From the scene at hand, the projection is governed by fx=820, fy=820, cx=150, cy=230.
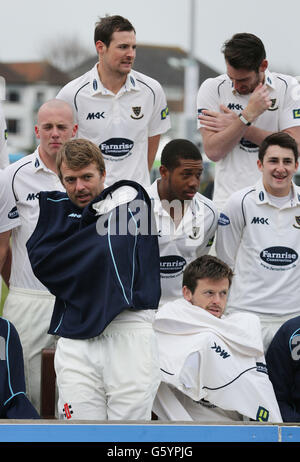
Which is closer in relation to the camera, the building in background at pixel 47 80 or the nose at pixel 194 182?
the nose at pixel 194 182

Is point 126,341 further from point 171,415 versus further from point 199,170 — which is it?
point 199,170

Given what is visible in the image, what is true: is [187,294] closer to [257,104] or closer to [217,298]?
[217,298]

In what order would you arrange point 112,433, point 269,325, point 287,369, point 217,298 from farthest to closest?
point 269,325 < point 287,369 < point 217,298 < point 112,433

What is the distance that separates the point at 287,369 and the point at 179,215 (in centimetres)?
100

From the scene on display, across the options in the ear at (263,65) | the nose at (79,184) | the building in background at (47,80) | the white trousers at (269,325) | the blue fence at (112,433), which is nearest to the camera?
the blue fence at (112,433)

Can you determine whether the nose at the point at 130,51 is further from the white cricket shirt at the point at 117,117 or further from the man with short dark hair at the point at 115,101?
the white cricket shirt at the point at 117,117

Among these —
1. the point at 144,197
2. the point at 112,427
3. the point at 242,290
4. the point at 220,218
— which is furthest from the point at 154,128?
the point at 112,427

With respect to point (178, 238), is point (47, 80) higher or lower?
higher

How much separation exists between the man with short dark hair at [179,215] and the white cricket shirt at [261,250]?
11 centimetres

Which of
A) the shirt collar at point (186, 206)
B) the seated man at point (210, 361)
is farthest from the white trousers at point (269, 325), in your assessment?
the shirt collar at point (186, 206)

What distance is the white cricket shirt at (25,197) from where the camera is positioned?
13.7ft

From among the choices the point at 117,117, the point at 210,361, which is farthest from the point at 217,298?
the point at 117,117

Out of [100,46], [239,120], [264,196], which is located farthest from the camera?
[100,46]

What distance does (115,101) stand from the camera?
15.2 feet
